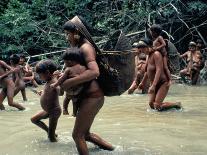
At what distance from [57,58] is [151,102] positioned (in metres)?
Answer: 8.73

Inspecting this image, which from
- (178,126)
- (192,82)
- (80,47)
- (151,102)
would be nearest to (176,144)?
(178,126)

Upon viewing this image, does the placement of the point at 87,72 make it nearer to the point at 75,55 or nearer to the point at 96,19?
the point at 75,55

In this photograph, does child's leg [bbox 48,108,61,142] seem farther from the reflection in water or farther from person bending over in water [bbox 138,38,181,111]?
person bending over in water [bbox 138,38,181,111]

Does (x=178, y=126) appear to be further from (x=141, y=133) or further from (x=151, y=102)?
(x=151, y=102)

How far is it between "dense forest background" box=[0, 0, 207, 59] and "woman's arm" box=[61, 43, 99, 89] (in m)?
11.1

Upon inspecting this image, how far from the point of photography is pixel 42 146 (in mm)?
6617

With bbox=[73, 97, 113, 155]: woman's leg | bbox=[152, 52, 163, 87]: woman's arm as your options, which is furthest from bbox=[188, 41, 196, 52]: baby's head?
bbox=[73, 97, 113, 155]: woman's leg

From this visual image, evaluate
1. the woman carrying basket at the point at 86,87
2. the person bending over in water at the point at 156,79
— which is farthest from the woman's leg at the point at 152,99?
the woman carrying basket at the point at 86,87

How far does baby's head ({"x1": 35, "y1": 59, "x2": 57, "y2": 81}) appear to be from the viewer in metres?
6.55

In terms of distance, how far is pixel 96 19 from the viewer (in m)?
19.8

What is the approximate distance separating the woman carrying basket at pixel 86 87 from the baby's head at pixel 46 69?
2.41 feet

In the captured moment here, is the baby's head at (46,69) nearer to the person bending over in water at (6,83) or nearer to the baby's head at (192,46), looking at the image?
the person bending over in water at (6,83)

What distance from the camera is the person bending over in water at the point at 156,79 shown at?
945cm

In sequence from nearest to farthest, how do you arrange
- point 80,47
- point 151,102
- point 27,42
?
1. point 80,47
2. point 151,102
3. point 27,42
